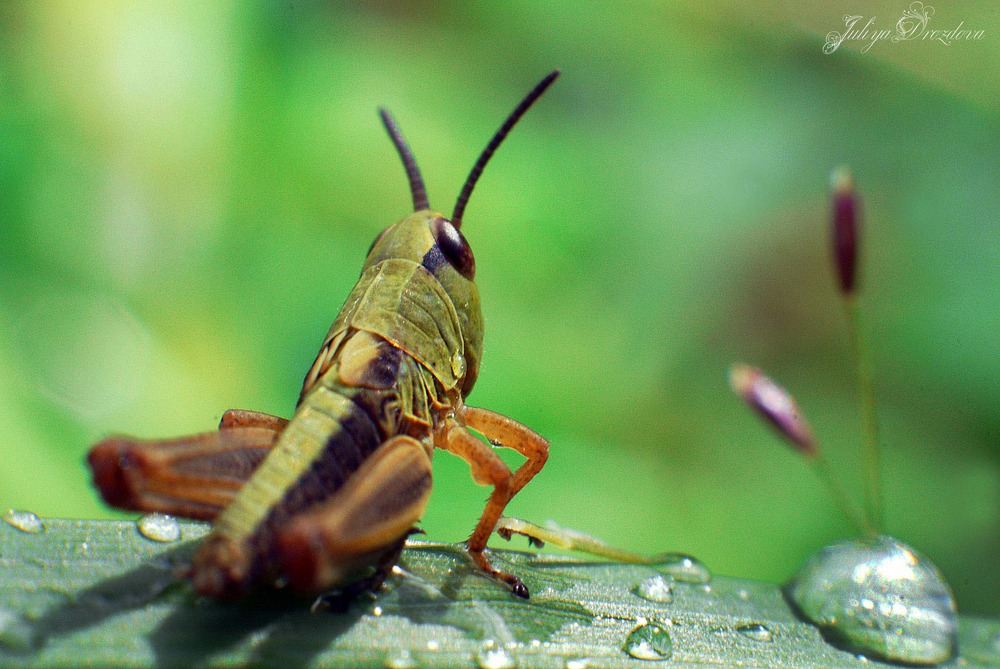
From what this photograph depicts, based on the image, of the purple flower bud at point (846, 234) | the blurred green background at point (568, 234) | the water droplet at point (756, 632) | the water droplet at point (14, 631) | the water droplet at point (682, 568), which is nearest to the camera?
the water droplet at point (14, 631)

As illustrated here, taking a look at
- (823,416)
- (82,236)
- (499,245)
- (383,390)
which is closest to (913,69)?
(823,416)

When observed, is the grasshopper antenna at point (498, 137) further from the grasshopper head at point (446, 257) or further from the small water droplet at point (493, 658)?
the small water droplet at point (493, 658)

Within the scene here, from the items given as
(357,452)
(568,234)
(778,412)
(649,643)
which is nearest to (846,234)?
(778,412)

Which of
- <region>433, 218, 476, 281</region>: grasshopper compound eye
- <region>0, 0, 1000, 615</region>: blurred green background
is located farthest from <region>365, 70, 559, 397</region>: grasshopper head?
<region>0, 0, 1000, 615</region>: blurred green background

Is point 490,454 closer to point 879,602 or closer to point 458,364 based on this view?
point 458,364

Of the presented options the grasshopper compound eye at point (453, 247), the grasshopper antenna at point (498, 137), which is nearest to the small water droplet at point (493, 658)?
the grasshopper compound eye at point (453, 247)

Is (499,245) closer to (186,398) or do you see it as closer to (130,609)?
(186,398)

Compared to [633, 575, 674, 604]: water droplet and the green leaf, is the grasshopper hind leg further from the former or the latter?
[633, 575, 674, 604]: water droplet
